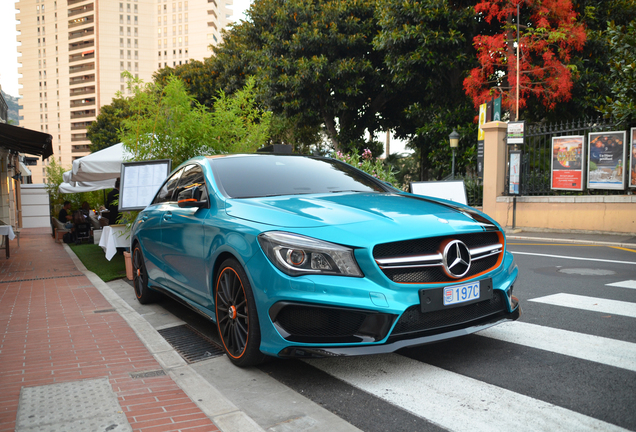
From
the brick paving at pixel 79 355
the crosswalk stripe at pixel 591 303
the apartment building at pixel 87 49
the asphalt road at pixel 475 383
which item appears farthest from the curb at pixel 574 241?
the apartment building at pixel 87 49

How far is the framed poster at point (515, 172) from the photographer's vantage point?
15750mm

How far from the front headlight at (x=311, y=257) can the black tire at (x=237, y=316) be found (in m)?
0.42

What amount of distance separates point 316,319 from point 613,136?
12885 mm

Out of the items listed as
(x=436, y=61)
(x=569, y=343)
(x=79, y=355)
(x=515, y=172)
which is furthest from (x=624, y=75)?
(x=79, y=355)

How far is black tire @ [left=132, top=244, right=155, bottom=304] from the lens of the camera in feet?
21.4

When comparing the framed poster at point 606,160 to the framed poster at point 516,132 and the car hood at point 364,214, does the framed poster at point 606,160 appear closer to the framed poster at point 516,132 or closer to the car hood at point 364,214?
the framed poster at point 516,132

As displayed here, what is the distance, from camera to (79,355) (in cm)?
453

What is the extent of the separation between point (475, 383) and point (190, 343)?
8.45 feet

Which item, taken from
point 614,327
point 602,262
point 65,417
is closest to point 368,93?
→ point 602,262

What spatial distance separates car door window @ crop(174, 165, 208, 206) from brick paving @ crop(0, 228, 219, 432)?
147 centimetres

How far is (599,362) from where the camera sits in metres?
3.70

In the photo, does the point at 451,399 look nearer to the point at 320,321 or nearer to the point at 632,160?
the point at 320,321

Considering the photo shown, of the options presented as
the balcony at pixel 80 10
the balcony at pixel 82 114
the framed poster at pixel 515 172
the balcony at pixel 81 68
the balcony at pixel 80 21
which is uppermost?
the balcony at pixel 80 10

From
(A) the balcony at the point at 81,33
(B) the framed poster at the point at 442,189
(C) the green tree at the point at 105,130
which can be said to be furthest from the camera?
(A) the balcony at the point at 81,33
